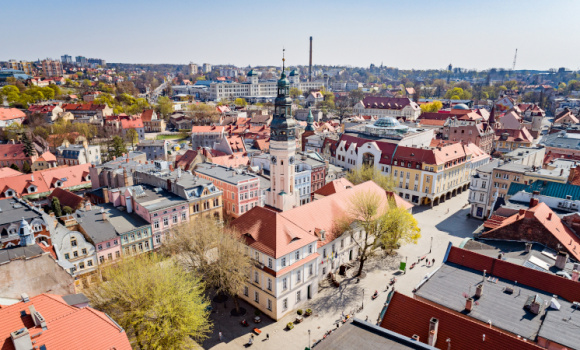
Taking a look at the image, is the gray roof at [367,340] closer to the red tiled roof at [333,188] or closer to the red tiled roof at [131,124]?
the red tiled roof at [333,188]

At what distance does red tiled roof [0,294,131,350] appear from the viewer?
2080cm

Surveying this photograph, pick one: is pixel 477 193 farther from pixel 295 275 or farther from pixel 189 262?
pixel 189 262

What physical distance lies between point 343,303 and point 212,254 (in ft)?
52.1

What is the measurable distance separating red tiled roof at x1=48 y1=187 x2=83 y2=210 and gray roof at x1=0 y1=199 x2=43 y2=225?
9657 mm

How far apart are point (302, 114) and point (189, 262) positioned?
136275 millimetres

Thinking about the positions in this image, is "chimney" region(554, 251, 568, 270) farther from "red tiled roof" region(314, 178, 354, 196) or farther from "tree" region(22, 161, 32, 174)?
"tree" region(22, 161, 32, 174)

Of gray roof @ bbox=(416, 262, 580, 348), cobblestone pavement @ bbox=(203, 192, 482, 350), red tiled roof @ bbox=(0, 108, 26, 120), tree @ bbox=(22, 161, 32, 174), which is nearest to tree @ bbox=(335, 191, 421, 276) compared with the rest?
cobblestone pavement @ bbox=(203, 192, 482, 350)

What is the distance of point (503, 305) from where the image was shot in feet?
87.7

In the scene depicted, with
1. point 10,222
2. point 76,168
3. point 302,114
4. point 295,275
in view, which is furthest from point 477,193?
point 302,114

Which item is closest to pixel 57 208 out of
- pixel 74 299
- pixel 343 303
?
pixel 74 299

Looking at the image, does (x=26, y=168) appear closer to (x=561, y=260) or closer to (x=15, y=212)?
(x=15, y=212)

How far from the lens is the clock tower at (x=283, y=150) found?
155 feet

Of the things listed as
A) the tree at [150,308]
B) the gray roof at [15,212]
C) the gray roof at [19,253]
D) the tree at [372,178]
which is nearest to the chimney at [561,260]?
the tree at [372,178]

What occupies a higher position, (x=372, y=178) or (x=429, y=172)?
(x=429, y=172)
